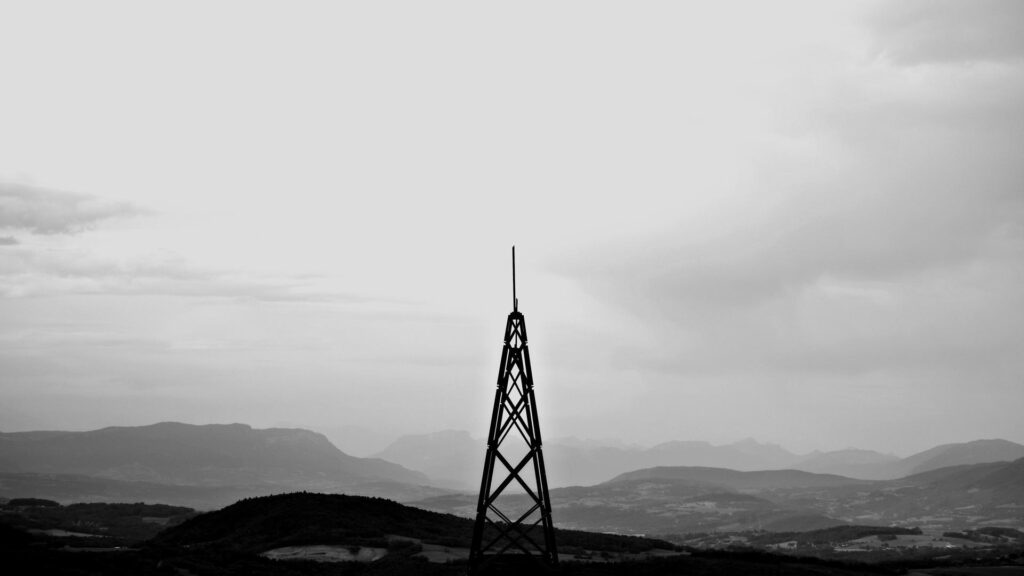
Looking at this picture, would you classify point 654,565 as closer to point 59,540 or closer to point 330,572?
point 330,572

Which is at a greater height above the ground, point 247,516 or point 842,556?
point 247,516

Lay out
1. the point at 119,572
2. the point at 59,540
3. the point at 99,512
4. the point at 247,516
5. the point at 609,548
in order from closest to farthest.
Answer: the point at 119,572 < the point at 59,540 < the point at 609,548 < the point at 247,516 < the point at 99,512

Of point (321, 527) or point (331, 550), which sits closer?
point (331, 550)

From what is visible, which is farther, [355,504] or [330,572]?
[355,504]

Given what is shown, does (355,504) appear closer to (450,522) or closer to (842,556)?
(450,522)

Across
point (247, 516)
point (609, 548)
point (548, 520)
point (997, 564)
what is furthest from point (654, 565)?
point (247, 516)

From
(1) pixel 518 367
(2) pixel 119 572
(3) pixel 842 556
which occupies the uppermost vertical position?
(1) pixel 518 367

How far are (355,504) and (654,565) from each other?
32.7m

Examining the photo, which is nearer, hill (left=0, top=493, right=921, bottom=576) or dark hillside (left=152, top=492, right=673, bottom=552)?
hill (left=0, top=493, right=921, bottom=576)

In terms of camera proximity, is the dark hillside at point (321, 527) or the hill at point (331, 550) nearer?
the hill at point (331, 550)

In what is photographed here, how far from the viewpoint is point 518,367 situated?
37.5 m

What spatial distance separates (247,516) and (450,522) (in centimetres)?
1657

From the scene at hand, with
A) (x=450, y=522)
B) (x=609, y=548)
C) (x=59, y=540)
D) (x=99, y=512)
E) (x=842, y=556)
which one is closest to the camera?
(x=59, y=540)

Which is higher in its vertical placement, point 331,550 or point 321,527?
point 321,527
